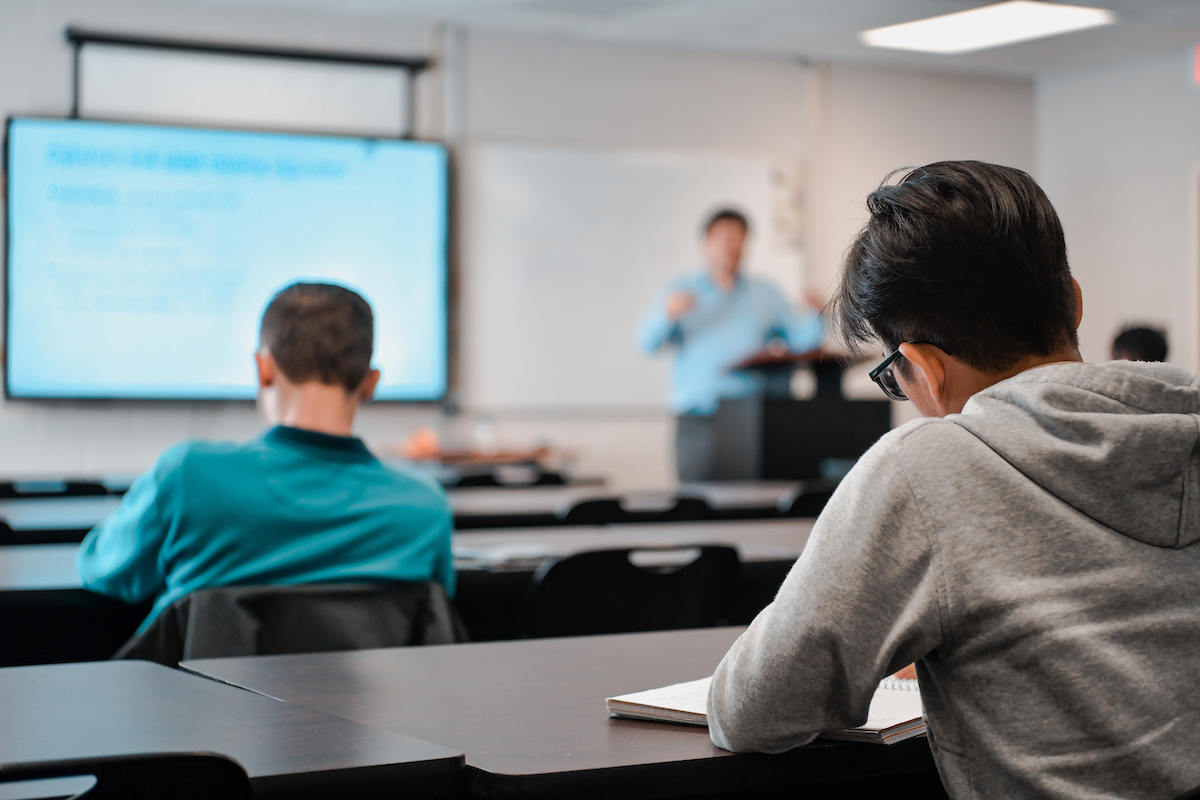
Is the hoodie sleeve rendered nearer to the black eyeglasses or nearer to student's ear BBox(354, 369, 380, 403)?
the black eyeglasses

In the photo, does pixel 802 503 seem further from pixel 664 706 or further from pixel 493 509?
pixel 664 706

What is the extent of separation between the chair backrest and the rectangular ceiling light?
522 cm

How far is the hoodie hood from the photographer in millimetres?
861

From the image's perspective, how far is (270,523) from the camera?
5.60 ft

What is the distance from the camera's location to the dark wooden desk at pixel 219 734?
829 mm

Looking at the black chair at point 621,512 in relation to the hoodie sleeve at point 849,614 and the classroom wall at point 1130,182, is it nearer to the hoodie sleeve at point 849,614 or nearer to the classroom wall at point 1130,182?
the hoodie sleeve at point 849,614

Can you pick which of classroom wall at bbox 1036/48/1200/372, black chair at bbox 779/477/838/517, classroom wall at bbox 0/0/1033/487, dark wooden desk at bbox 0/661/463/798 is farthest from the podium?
dark wooden desk at bbox 0/661/463/798

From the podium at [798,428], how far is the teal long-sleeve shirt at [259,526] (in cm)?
287

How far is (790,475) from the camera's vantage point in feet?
15.1

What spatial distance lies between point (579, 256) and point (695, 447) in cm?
163

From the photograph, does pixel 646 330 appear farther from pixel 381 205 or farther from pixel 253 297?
pixel 253 297

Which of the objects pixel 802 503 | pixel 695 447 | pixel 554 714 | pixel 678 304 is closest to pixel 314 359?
pixel 554 714

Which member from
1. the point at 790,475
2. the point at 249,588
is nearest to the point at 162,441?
the point at 790,475

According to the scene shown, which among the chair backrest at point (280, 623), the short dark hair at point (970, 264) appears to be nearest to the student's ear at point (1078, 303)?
the short dark hair at point (970, 264)
